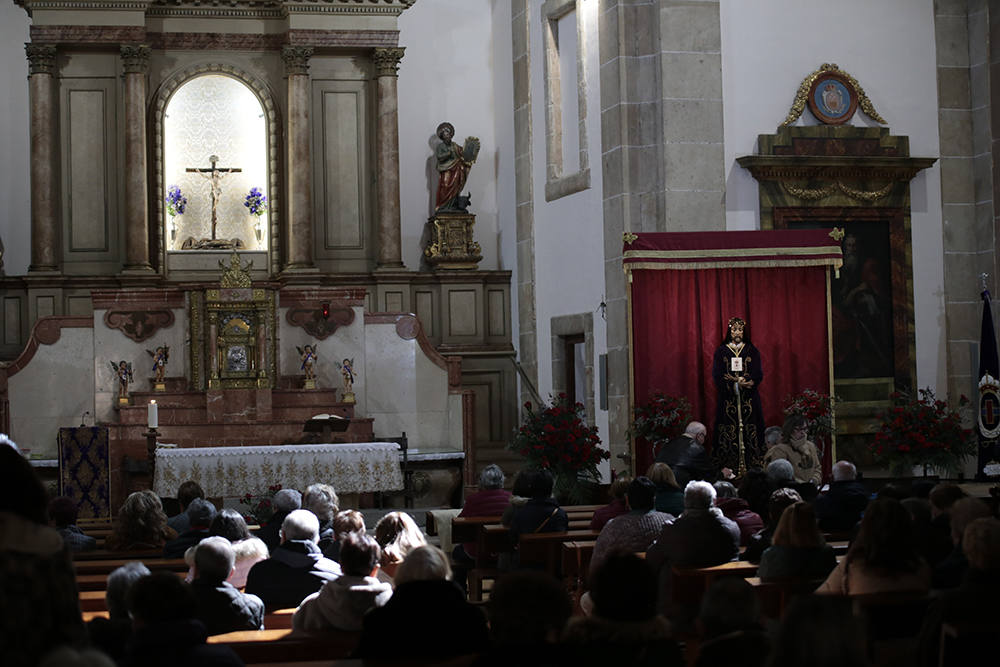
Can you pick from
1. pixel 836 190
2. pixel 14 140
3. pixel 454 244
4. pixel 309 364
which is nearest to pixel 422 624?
pixel 836 190

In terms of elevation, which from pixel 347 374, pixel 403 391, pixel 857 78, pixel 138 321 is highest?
pixel 857 78

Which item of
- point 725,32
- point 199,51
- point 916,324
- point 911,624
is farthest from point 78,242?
point 911,624

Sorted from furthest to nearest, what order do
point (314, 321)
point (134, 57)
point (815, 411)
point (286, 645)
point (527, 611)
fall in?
point (134, 57) → point (314, 321) → point (815, 411) → point (286, 645) → point (527, 611)

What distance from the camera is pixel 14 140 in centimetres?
1798

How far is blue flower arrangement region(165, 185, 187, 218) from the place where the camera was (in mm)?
18375

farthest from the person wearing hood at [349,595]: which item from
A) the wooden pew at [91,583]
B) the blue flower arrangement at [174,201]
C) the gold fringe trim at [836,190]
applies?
the blue flower arrangement at [174,201]

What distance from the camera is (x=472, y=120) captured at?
743 inches

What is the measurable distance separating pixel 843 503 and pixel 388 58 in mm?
11212

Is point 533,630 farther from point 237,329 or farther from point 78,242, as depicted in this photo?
point 78,242

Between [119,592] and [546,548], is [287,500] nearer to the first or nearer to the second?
[546,548]

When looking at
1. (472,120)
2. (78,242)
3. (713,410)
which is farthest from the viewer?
(472,120)

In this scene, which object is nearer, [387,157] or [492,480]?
[492,480]

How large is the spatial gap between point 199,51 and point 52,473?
6.29 m

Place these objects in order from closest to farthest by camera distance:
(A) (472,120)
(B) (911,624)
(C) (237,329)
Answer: (B) (911,624) < (C) (237,329) < (A) (472,120)
